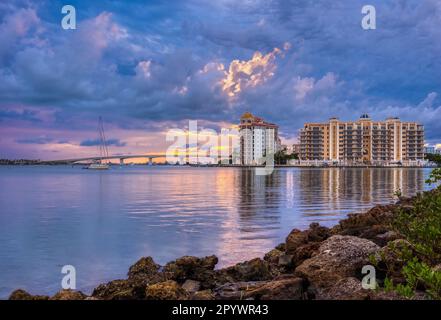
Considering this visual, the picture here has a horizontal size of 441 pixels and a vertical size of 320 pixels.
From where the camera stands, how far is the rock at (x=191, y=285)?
11703mm

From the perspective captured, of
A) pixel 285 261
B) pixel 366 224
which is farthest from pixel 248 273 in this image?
pixel 366 224

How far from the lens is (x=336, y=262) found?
10695 mm

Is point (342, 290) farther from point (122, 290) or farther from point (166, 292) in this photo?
point (122, 290)

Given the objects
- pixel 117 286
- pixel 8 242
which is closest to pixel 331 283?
pixel 117 286

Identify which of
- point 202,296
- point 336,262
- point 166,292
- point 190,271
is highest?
point 336,262

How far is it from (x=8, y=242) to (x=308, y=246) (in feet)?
50.9

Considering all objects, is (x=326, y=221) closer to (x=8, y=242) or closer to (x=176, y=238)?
(x=176, y=238)

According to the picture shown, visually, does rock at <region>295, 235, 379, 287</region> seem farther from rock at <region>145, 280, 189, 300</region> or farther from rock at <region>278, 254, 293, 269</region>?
rock at <region>145, 280, 189, 300</region>

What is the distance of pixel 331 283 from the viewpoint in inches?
395

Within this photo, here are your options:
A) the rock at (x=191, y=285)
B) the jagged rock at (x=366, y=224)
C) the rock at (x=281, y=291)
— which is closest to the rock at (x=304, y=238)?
the jagged rock at (x=366, y=224)

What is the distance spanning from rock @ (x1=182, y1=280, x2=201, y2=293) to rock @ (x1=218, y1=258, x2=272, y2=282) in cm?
86

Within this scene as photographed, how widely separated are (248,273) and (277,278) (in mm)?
2229

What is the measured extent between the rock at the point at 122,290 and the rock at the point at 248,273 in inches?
100
